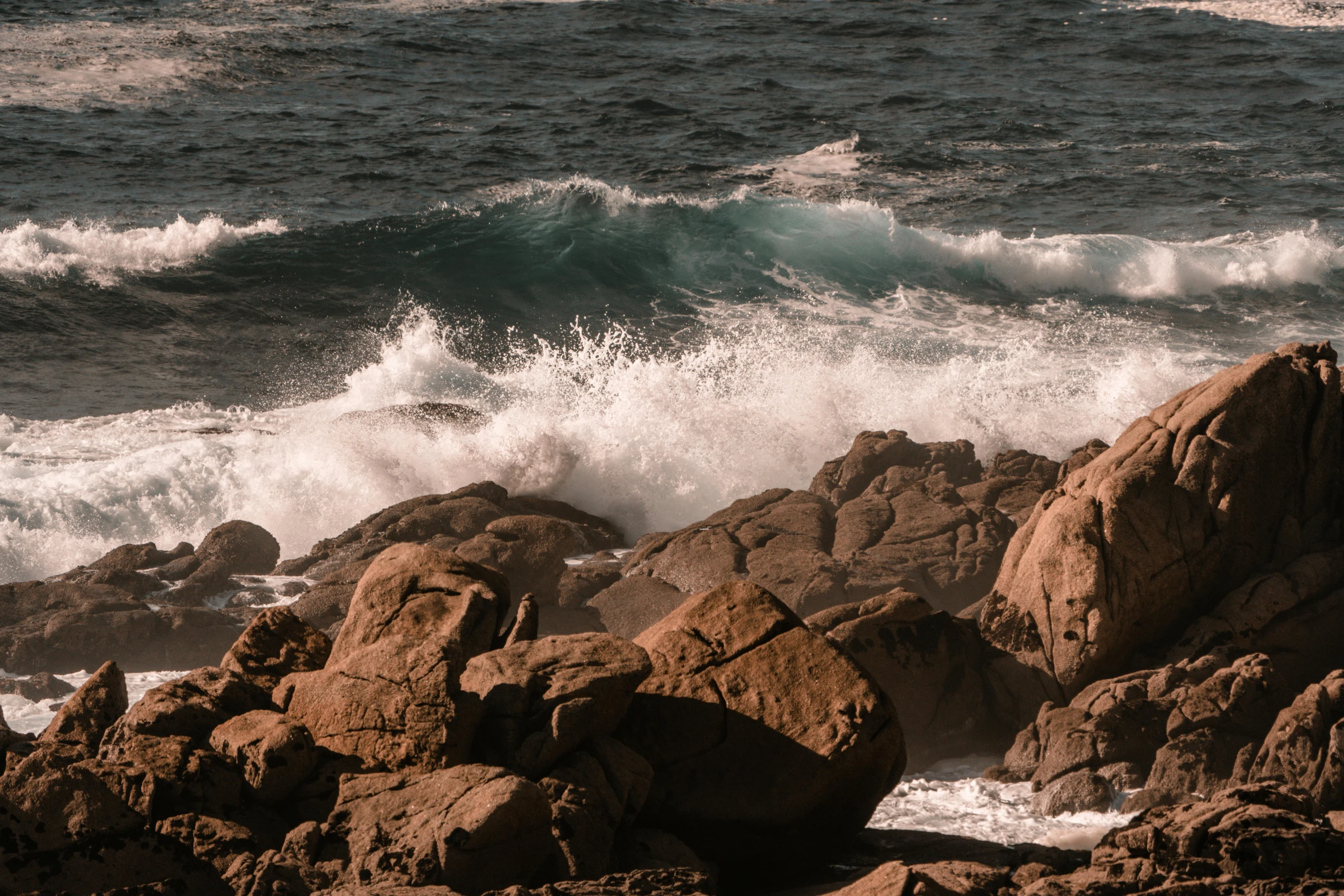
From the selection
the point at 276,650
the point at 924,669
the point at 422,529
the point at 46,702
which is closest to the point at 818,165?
the point at 422,529

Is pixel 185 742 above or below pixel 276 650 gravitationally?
above

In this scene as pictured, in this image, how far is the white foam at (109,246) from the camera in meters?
22.2

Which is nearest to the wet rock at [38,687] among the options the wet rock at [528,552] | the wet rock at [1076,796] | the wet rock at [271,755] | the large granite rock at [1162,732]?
the wet rock at [528,552]

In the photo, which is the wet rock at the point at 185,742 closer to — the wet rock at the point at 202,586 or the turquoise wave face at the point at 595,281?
the wet rock at the point at 202,586

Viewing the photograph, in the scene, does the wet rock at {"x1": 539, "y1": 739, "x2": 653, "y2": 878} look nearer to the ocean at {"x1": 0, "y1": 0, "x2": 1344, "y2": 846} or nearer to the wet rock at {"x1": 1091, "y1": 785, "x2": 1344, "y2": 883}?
the wet rock at {"x1": 1091, "y1": 785, "x2": 1344, "y2": 883}

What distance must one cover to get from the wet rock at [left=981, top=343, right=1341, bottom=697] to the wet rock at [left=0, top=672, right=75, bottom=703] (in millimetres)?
7199

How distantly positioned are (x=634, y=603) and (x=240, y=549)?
4.33m

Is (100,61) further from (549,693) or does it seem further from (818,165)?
(549,693)

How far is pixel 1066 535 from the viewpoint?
945cm

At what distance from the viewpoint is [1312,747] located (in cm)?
745

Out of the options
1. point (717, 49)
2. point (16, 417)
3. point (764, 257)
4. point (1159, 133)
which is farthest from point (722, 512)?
point (717, 49)

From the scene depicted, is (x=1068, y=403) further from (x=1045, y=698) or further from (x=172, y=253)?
(x=172, y=253)

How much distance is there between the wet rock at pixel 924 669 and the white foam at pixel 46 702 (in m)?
4.94

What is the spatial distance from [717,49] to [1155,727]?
2864cm
